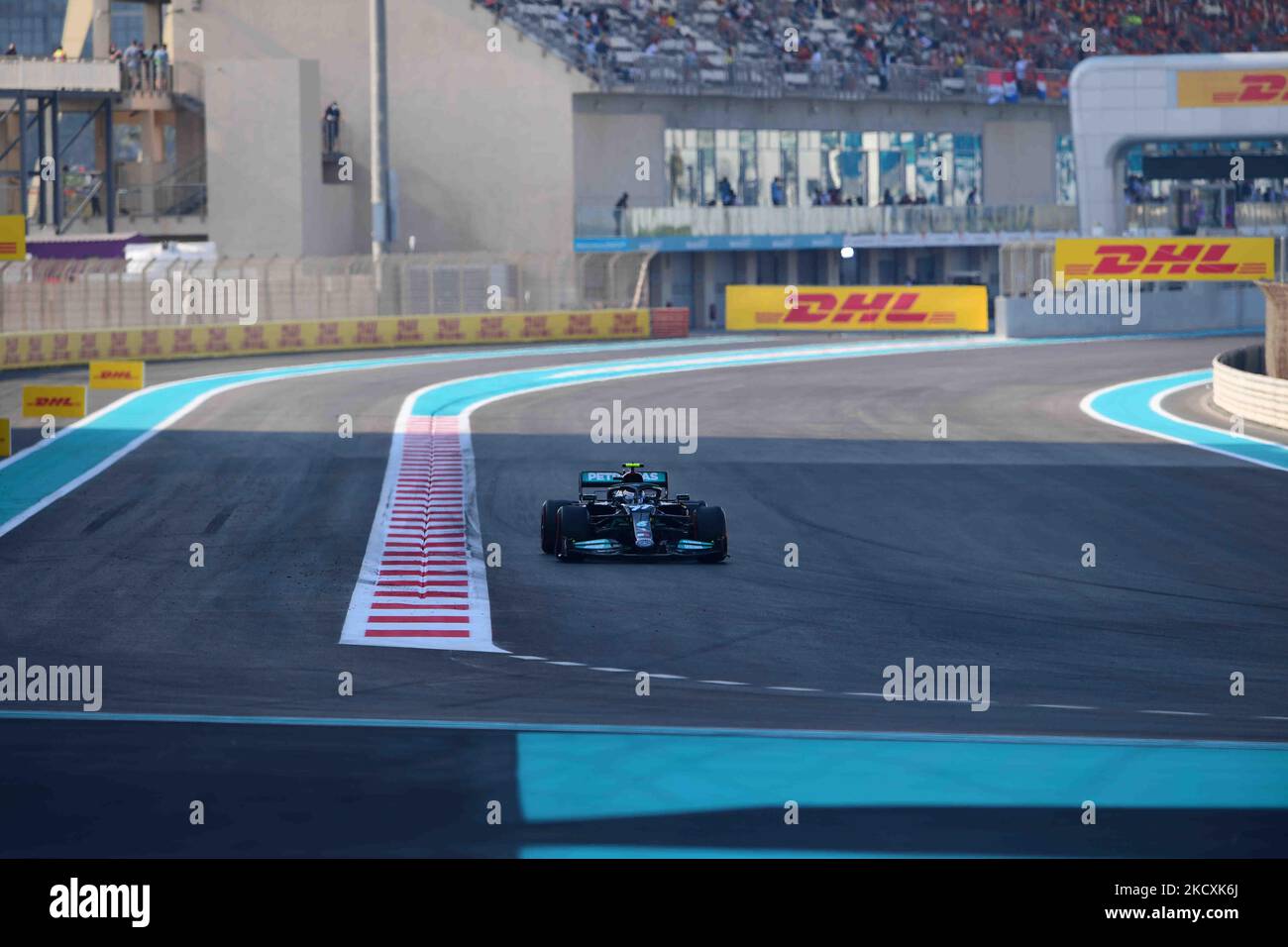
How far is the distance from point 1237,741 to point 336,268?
3810cm

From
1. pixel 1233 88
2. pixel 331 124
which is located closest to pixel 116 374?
pixel 331 124

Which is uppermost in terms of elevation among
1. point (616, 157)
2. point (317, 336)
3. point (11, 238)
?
point (616, 157)

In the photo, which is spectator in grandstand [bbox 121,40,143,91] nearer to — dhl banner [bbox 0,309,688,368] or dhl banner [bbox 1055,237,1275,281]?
dhl banner [bbox 0,309,688,368]

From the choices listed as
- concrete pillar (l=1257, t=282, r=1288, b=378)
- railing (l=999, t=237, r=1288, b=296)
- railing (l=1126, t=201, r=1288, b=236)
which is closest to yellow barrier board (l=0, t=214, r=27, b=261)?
concrete pillar (l=1257, t=282, r=1288, b=378)

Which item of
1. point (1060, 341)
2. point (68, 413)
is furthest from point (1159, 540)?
point (1060, 341)

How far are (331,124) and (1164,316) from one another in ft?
81.3

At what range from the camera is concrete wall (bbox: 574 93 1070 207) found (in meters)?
56.5

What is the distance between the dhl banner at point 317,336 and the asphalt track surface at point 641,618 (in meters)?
12.7

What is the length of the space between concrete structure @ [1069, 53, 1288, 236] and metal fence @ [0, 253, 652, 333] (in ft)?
41.5

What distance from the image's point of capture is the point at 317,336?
45.4 m

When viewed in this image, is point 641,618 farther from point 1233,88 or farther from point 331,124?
point 331,124

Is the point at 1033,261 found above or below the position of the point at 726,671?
above

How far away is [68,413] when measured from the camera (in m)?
26.5

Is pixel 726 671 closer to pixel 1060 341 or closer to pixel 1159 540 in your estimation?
pixel 1159 540
